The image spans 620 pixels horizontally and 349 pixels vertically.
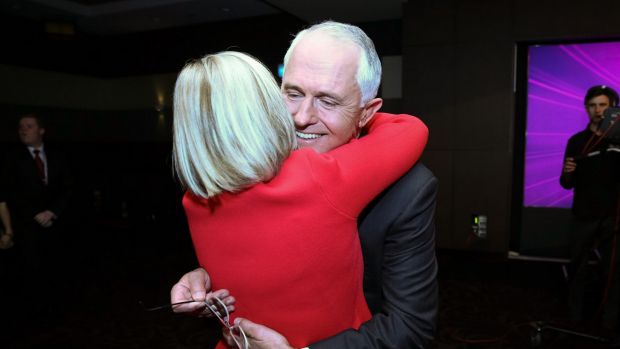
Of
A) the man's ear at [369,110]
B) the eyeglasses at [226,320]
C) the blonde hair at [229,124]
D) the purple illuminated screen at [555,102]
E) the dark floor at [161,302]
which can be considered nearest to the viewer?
the blonde hair at [229,124]

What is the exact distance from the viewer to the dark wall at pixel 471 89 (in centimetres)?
499

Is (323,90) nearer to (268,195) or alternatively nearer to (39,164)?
(268,195)

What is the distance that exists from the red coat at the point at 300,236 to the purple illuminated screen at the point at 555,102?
16.1 feet

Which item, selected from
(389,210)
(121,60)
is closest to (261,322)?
(389,210)

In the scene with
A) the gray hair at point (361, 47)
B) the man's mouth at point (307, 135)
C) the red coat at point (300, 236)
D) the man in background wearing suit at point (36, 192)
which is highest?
the gray hair at point (361, 47)

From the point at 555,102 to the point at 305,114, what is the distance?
4973 mm

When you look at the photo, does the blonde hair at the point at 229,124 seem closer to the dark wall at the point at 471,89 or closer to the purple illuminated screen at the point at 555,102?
the dark wall at the point at 471,89

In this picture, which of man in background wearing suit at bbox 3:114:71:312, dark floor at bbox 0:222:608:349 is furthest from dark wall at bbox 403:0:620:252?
man in background wearing suit at bbox 3:114:71:312

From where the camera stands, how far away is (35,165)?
391cm

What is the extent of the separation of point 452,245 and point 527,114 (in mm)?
1729

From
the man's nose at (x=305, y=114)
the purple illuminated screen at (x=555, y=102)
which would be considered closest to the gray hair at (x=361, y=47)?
the man's nose at (x=305, y=114)

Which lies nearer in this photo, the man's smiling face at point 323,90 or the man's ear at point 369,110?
the man's smiling face at point 323,90

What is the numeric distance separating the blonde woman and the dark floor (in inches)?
72.8

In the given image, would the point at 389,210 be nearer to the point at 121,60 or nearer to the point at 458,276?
the point at 458,276
